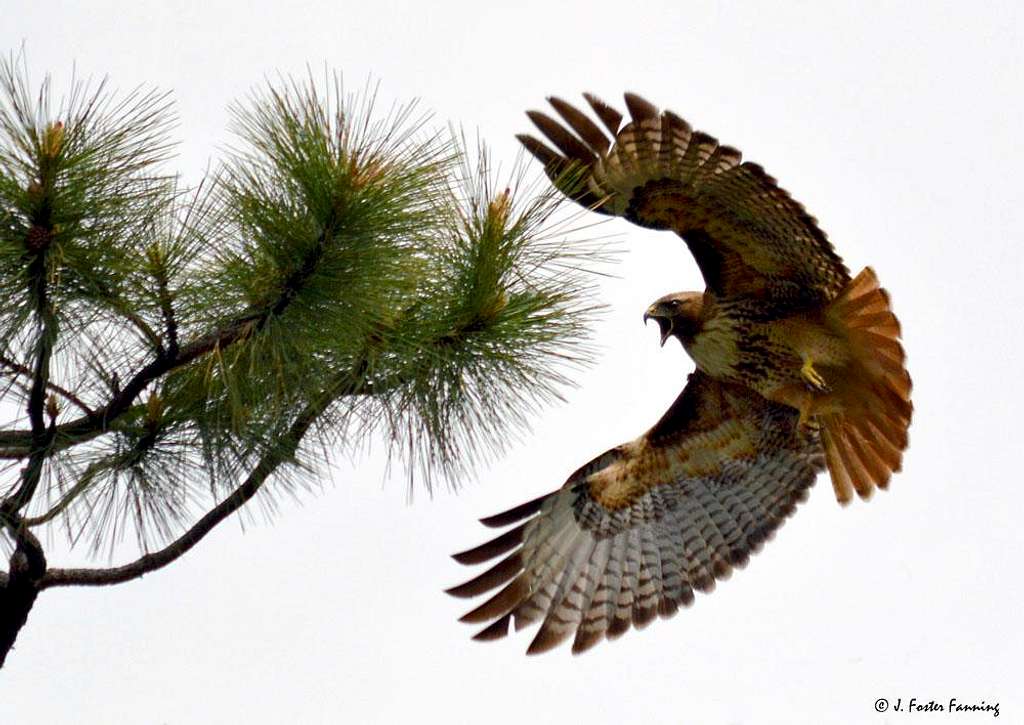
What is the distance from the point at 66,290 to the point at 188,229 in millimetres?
382

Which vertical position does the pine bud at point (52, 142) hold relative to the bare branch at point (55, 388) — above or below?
above

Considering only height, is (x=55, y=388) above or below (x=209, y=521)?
above

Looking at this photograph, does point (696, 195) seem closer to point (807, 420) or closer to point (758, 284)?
point (758, 284)

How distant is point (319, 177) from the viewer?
3.91 metres

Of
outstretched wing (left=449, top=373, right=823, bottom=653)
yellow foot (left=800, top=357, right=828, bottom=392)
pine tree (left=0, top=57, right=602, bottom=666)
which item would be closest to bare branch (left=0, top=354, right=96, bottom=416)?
pine tree (left=0, top=57, right=602, bottom=666)

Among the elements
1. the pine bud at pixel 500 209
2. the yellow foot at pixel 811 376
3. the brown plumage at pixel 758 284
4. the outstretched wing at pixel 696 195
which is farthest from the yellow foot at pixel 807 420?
the pine bud at pixel 500 209

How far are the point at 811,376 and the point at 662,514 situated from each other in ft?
3.91

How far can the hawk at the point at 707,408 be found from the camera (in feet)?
18.0

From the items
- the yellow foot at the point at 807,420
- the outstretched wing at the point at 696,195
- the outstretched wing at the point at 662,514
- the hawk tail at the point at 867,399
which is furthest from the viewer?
the outstretched wing at the point at 662,514

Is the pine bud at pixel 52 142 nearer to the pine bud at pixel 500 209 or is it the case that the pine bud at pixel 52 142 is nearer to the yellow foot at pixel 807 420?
the pine bud at pixel 500 209

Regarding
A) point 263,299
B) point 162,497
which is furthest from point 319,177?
point 162,497

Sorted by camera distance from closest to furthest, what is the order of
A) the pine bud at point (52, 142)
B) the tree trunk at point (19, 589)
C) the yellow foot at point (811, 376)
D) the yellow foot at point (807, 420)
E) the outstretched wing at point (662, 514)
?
the pine bud at point (52, 142) → the tree trunk at point (19, 589) → the yellow foot at point (811, 376) → the yellow foot at point (807, 420) → the outstretched wing at point (662, 514)

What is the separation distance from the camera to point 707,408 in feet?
21.6

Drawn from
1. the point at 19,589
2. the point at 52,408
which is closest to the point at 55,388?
the point at 52,408
